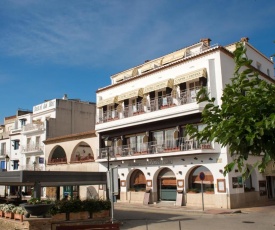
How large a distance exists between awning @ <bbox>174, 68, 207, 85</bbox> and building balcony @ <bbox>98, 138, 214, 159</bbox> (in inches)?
187

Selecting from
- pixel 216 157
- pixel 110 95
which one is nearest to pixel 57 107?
pixel 110 95

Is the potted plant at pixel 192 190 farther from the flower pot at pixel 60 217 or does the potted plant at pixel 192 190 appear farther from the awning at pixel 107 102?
the flower pot at pixel 60 217

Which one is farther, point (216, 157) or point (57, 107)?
point (57, 107)

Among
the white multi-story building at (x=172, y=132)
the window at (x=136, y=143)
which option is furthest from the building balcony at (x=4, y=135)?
the window at (x=136, y=143)

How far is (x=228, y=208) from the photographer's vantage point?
81.9 ft

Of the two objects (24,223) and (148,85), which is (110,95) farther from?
(24,223)

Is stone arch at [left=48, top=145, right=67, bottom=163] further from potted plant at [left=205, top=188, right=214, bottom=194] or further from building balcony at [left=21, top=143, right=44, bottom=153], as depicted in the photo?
potted plant at [left=205, top=188, right=214, bottom=194]

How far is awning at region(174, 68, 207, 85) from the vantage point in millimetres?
26906

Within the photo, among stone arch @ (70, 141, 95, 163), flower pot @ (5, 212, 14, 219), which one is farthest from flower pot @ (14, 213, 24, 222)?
stone arch @ (70, 141, 95, 163)

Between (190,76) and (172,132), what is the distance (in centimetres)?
512

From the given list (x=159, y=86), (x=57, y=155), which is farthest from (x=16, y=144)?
(x=159, y=86)

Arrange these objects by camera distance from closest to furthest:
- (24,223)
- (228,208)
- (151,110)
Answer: (24,223) → (228,208) → (151,110)

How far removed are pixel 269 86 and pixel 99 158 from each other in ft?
98.2

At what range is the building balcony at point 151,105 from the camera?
2797 cm
